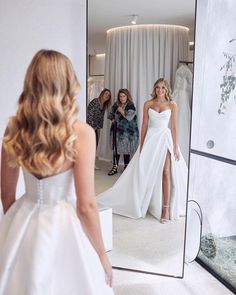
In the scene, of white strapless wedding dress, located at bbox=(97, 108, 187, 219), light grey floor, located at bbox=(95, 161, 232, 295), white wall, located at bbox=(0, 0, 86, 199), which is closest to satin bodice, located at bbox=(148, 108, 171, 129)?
white strapless wedding dress, located at bbox=(97, 108, 187, 219)

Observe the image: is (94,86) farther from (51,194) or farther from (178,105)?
(51,194)

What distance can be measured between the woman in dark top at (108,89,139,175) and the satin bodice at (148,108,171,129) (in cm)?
12

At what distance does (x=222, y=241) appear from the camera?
8.52 feet

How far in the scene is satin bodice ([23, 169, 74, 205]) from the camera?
1.29m

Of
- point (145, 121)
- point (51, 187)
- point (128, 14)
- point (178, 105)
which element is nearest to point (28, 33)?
point (128, 14)

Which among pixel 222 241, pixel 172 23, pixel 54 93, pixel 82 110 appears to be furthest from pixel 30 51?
pixel 222 241

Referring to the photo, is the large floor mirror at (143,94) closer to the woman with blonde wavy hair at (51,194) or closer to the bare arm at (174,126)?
the bare arm at (174,126)

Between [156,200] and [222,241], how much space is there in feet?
1.96

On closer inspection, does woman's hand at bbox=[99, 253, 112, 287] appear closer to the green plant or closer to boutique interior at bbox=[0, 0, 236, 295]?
boutique interior at bbox=[0, 0, 236, 295]

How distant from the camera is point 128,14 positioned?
7.89 ft

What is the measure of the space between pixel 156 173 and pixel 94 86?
0.80m

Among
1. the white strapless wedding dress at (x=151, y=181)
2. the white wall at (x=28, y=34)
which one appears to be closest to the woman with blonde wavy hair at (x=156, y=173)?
the white strapless wedding dress at (x=151, y=181)

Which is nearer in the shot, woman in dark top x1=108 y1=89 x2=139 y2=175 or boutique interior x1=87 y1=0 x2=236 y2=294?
boutique interior x1=87 y1=0 x2=236 y2=294

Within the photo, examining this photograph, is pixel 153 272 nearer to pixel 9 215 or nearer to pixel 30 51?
pixel 9 215
